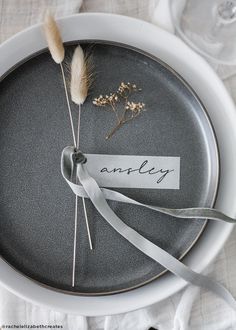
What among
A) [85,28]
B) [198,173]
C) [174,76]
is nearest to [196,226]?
[198,173]

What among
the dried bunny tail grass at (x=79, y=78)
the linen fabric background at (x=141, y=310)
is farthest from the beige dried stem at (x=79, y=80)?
the linen fabric background at (x=141, y=310)

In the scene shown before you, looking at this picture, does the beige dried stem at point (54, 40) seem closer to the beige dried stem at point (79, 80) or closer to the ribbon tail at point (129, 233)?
the beige dried stem at point (79, 80)

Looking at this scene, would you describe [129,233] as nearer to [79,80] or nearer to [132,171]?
[132,171]

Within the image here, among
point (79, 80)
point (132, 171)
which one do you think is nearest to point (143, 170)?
point (132, 171)

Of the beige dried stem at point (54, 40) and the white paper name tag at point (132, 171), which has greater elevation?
the beige dried stem at point (54, 40)

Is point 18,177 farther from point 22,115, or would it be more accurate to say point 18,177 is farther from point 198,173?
point 198,173

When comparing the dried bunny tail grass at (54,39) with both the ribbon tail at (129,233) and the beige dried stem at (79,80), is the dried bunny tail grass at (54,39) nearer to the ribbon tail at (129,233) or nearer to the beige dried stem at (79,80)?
the beige dried stem at (79,80)
